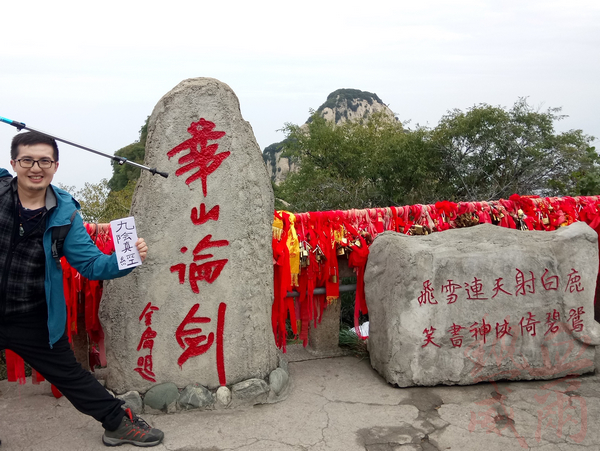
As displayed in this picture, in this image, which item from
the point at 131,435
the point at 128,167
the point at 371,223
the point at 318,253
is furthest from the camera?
the point at 128,167

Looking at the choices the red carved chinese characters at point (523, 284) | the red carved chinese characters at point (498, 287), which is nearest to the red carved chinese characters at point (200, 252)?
the red carved chinese characters at point (498, 287)

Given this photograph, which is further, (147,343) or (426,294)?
(426,294)

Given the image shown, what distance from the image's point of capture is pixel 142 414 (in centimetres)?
345

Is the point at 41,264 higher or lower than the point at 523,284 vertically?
higher

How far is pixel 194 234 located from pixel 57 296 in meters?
0.97

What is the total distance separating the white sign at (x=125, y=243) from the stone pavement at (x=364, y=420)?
1.16 metres

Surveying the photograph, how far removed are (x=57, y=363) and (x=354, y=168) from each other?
14.4 m

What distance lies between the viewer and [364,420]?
134 inches

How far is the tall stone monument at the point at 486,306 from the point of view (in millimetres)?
3795

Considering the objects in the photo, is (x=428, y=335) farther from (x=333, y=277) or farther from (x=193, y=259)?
(x=193, y=259)

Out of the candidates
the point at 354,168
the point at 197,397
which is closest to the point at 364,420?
the point at 197,397

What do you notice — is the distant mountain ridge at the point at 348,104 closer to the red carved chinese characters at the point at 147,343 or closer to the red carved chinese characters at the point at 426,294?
the red carved chinese characters at the point at 426,294

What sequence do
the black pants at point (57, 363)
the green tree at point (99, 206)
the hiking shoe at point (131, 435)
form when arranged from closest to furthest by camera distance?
the black pants at point (57, 363), the hiking shoe at point (131, 435), the green tree at point (99, 206)

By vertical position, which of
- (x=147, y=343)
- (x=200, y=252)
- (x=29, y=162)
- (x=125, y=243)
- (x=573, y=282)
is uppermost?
(x=29, y=162)
